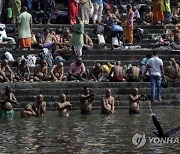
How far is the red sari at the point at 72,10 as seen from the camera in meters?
31.8

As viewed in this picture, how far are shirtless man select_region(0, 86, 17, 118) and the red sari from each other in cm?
871

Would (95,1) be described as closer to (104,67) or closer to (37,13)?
(37,13)

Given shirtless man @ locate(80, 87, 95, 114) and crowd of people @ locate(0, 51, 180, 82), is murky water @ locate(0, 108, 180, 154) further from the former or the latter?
crowd of people @ locate(0, 51, 180, 82)

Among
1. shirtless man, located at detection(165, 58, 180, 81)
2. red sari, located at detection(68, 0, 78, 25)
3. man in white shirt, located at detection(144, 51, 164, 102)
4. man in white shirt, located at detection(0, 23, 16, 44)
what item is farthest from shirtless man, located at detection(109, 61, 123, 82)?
red sari, located at detection(68, 0, 78, 25)

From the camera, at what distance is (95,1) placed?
32.4m

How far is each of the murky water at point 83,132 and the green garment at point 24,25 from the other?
535 centimetres

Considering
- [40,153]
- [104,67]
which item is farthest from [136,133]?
[104,67]

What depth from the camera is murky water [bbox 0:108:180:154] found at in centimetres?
1642

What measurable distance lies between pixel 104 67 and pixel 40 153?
1140 cm

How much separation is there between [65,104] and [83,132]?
4197mm

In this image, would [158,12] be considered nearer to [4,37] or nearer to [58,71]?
[4,37]

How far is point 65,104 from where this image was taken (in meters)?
23.2

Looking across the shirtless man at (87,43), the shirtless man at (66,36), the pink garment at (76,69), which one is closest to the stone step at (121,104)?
the pink garment at (76,69)

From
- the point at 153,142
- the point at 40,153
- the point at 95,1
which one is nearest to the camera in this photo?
the point at 40,153
